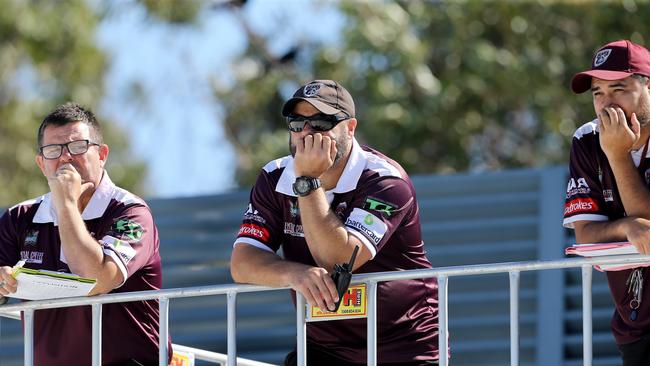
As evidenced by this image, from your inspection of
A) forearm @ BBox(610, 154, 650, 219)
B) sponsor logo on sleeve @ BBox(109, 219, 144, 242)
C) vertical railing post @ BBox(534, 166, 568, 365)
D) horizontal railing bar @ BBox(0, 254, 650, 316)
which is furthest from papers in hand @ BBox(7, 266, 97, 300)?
vertical railing post @ BBox(534, 166, 568, 365)

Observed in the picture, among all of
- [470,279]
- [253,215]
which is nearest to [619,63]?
[253,215]

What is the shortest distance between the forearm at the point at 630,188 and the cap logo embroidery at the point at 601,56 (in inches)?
16.5

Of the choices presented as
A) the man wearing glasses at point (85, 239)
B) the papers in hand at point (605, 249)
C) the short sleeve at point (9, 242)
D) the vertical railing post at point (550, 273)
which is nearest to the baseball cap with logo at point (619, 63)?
the papers in hand at point (605, 249)

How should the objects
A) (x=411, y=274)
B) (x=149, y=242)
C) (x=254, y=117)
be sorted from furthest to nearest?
(x=254, y=117), (x=149, y=242), (x=411, y=274)

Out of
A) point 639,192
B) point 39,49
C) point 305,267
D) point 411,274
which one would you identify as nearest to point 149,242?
point 305,267

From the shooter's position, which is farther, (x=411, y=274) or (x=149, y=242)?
(x=149, y=242)

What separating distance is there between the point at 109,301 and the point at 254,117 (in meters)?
11.6

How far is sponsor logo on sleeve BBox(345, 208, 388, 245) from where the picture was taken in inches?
200

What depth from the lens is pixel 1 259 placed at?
5711mm

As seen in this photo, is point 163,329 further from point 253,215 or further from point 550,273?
point 550,273

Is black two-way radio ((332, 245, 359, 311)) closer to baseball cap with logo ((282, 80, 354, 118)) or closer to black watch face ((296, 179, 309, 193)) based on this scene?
black watch face ((296, 179, 309, 193))

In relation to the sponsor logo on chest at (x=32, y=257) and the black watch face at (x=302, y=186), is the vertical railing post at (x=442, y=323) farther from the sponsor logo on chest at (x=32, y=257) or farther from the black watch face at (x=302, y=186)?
the sponsor logo on chest at (x=32, y=257)

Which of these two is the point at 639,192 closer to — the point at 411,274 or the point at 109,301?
the point at 411,274

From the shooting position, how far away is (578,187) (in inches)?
Answer: 204
